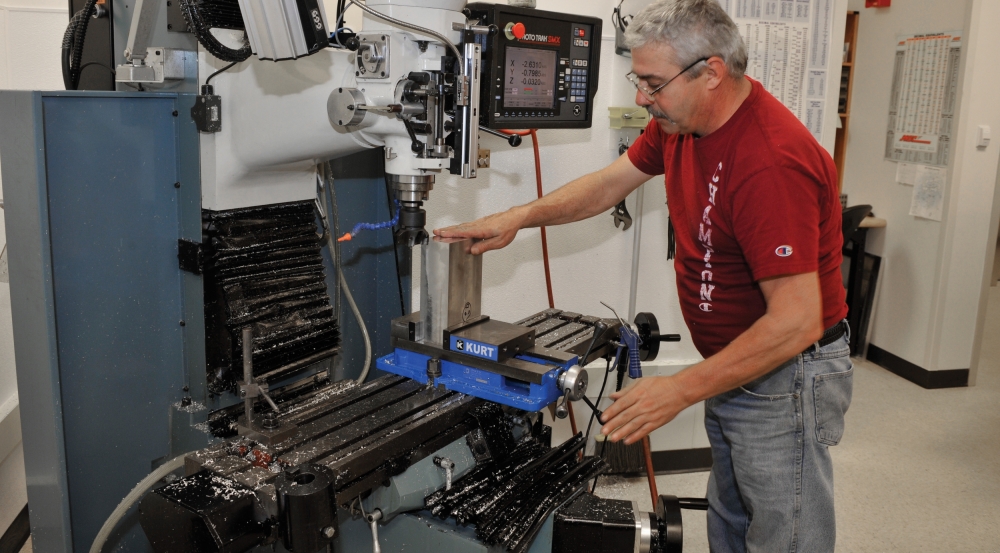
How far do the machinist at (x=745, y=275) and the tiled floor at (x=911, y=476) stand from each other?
960 millimetres

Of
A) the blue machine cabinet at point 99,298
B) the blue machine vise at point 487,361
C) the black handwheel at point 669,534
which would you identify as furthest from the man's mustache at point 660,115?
the blue machine cabinet at point 99,298

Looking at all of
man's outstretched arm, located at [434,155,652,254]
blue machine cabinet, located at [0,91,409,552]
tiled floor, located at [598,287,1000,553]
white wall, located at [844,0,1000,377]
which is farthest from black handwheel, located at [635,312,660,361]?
white wall, located at [844,0,1000,377]

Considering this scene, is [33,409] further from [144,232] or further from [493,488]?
[493,488]

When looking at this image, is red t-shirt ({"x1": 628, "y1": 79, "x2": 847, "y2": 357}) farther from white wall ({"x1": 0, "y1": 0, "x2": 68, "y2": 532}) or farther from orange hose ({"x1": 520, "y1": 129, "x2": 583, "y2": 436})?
white wall ({"x1": 0, "y1": 0, "x2": 68, "y2": 532})

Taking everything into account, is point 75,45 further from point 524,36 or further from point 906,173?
point 906,173

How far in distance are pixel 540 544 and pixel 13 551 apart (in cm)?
170

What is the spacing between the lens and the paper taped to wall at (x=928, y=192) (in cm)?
349

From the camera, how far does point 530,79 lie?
181cm

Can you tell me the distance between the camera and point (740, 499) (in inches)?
66.8

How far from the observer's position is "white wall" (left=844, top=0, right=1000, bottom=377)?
11.1 feet

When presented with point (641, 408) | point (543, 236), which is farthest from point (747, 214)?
point (543, 236)

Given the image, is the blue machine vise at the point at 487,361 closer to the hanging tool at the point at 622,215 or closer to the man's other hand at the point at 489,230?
the man's other hand at the point at 489,230

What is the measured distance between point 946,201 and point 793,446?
247cm

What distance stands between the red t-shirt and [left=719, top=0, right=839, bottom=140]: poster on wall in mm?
957
